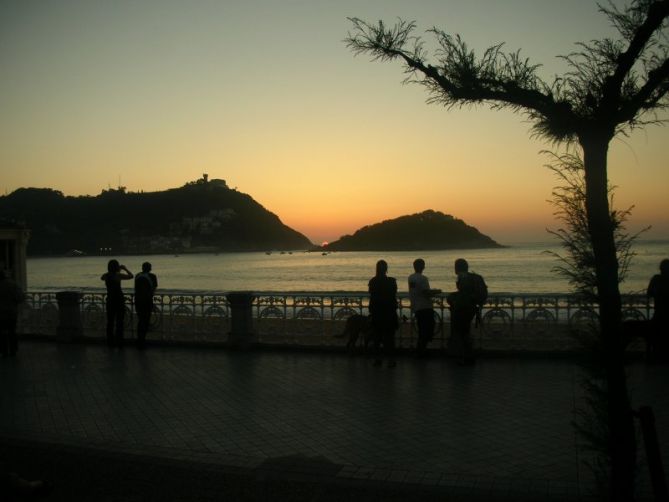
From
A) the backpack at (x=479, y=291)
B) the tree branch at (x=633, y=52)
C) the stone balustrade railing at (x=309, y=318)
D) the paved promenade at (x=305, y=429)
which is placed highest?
the tree branch at (x=633, y=52)

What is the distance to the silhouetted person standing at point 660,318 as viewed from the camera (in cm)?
983

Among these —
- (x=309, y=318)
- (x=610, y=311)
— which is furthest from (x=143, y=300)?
(x=610, y=311)

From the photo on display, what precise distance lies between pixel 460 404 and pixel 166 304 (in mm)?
7918

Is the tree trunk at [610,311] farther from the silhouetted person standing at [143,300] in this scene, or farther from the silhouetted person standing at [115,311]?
the silhouetted person standing at [115,311]

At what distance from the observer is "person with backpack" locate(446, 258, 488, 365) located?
10484mm

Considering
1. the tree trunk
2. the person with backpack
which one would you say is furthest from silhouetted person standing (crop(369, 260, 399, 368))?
the tree trunk

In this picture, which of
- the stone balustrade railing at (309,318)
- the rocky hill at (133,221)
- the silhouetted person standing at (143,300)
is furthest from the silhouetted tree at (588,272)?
the rocky hill at (133,221)

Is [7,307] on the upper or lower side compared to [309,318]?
upper

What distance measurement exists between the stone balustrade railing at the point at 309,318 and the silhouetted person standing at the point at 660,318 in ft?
1.32

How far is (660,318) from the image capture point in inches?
388

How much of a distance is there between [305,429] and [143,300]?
7.05 meters

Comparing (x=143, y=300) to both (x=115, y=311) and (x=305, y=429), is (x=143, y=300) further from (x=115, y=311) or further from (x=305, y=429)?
(x=305, y=429)

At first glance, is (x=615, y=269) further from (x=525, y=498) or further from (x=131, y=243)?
(x=131, y=243)

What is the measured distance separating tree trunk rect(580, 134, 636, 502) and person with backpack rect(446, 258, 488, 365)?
6090mm
